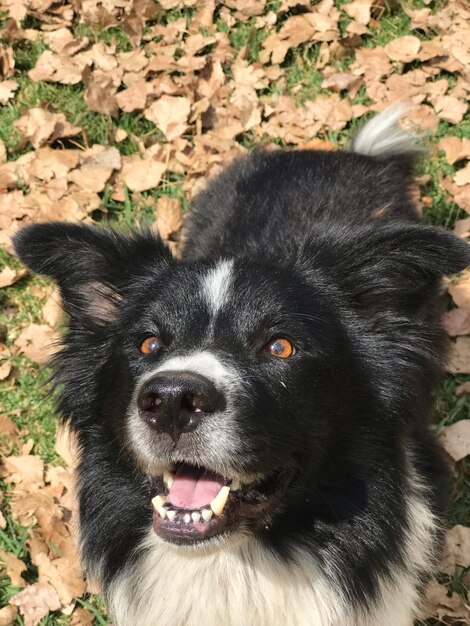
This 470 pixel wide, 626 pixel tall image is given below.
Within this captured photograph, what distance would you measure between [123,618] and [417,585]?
112cm

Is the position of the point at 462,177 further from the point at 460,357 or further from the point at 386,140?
the point at 460,357

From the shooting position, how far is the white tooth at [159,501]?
8.50 feet

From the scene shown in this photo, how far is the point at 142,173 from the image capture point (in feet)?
17.0

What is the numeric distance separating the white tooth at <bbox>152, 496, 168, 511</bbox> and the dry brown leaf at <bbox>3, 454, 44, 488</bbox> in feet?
5.43

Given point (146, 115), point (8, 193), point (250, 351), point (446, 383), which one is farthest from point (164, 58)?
point (250, 351)

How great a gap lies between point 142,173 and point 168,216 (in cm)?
35

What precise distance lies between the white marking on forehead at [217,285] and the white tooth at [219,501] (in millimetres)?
575

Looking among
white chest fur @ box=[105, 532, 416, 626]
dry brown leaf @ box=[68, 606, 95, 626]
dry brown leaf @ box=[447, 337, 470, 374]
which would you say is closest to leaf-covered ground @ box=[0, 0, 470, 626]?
dry brown leaf @ box=[447, 337, 470, 374]

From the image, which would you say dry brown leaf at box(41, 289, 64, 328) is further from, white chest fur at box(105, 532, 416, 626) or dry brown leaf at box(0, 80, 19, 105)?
white chest fur at box(105, 532, 416, 626)

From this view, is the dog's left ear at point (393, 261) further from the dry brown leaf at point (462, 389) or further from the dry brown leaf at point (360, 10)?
the dry brown leaf at point (360, 10)

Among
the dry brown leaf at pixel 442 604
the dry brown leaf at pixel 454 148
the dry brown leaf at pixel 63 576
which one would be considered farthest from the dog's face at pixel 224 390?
the dry brown leaf at pixel 454 148

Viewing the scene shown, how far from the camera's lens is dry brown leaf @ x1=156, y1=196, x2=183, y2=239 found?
503cm

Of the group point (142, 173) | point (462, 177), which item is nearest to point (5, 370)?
point (142, 173)

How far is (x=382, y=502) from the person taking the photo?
2.80 meters
